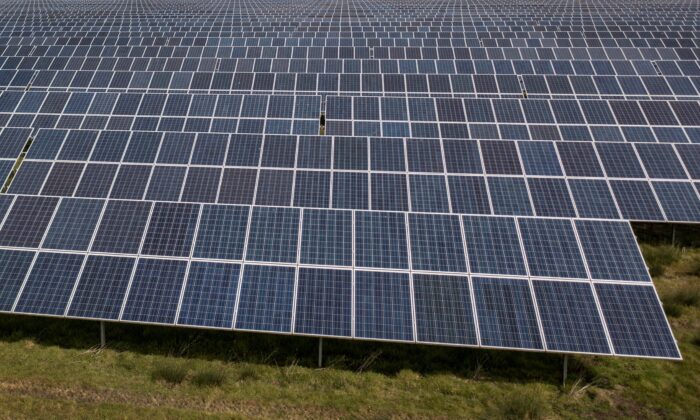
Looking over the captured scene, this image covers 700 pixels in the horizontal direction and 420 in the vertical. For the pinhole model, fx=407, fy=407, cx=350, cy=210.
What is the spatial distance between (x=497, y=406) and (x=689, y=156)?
1238cm

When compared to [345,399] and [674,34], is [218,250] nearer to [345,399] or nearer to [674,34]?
[345,399]

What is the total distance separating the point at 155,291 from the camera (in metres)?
9.74

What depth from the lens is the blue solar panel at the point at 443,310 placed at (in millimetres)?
9008

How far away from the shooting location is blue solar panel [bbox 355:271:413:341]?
29.7 ft

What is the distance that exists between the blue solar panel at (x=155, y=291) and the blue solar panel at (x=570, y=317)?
28.0 feet

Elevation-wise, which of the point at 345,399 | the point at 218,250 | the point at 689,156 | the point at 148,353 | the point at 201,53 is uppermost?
the point at 689,156

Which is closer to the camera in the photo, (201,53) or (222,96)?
(222,96)

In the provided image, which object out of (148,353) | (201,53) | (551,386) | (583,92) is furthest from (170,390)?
(201,53)

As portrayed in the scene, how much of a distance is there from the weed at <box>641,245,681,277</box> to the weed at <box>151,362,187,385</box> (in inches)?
548

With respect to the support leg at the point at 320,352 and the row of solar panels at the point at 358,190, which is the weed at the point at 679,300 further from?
the support leg at the point at 320,352

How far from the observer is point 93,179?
12867mm

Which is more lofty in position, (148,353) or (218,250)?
(218,250)

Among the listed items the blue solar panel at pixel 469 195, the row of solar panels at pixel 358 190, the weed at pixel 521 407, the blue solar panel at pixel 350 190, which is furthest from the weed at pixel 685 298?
the blue solar panel at pixel 350 190

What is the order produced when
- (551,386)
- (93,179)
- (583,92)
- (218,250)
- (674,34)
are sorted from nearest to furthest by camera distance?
1. (551,386)
2. (218,250)
3. (93,179)
4. (583,92)
5. (674,34)
